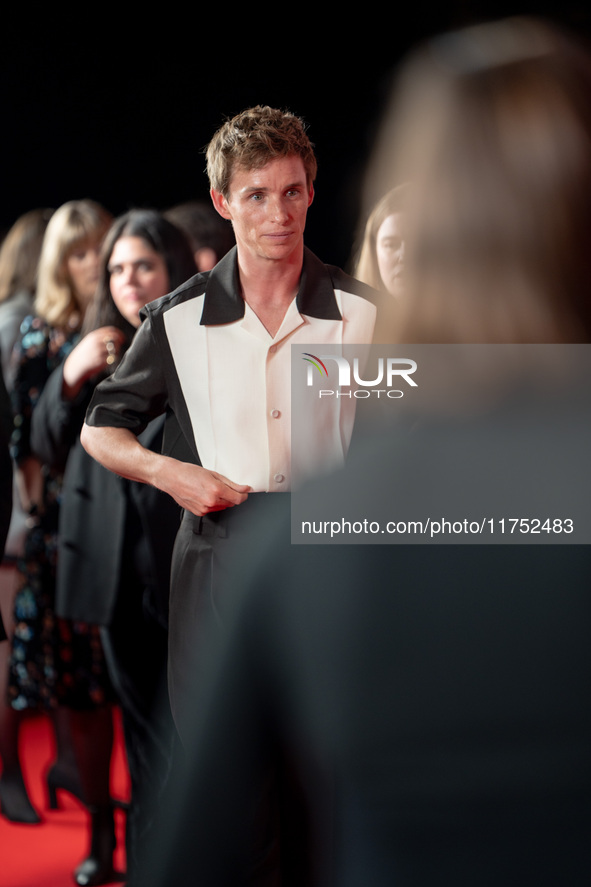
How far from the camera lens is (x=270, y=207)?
50.4 inches

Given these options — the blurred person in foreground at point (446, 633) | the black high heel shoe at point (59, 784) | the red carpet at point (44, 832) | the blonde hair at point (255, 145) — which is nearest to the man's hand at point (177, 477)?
the blurred person in foreground at point (446, 633)

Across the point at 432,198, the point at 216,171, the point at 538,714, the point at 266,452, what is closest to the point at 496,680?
the point at 538,714

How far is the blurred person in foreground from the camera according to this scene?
1.21m

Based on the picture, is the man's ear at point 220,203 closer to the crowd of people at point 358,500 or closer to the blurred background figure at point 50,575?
the crowd of people at point 358,500

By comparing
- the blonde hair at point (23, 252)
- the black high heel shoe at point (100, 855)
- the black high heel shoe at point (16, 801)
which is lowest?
the black high heel shoe at point (100, 855)

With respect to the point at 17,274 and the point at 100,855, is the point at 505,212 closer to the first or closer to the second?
the point at 17,274

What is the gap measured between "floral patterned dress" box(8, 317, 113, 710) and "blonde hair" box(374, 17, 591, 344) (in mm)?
693

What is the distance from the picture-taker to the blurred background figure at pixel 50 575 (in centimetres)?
152

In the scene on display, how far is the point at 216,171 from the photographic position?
4.34ft

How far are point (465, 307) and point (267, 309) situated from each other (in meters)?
0.34

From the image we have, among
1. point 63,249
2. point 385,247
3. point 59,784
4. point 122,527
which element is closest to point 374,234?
point 385,247

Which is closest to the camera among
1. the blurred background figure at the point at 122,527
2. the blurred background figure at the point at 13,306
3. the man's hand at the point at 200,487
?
the man's hand at the point at 200,487

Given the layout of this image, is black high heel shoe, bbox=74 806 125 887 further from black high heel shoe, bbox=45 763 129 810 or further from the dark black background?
the dark black background

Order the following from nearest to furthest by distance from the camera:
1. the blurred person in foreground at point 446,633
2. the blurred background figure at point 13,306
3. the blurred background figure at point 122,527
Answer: the blurred person in foreground at point 446,633 → the blurred background figure at point 122,527 → the blurred background figure at point 13,306
